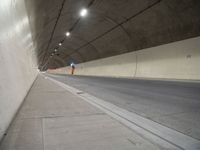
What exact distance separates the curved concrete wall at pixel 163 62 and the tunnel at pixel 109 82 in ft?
0.23

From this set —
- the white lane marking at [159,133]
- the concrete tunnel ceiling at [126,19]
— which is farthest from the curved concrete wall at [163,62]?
the white lane marking at [159,133]

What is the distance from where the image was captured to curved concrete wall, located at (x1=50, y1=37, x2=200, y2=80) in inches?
505

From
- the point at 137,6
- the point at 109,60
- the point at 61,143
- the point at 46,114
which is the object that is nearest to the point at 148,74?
the point at 137,6

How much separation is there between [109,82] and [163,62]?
4.68 meters

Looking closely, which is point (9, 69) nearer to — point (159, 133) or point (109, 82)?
point (159, 133)

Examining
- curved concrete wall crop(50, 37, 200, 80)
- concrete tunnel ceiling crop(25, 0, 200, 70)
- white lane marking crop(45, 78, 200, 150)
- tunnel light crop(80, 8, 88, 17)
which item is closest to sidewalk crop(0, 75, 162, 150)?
white lane marking crop(45, 78, 200, 150)

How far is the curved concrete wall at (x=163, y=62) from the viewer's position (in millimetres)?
12828

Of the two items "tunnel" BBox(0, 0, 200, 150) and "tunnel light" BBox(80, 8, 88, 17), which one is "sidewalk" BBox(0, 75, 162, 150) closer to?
"tunnel" BBox(0, 0, 200, 150)

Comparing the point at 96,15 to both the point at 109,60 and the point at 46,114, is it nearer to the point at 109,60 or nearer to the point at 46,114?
the point at 109,60

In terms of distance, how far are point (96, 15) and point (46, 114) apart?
13.8 metres

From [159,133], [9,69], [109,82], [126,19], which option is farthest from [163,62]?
[9,69]

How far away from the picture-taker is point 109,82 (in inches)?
577

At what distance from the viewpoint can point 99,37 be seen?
21562 millimetres

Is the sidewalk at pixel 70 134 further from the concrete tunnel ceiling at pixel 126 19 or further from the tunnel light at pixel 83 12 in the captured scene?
the tunnel light at pixel 83 12
